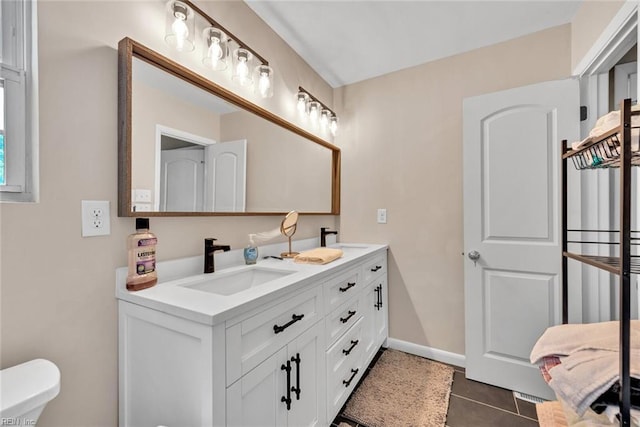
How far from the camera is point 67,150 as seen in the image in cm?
96

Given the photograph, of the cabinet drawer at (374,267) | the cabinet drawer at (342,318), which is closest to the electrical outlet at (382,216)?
the cabinet drawer at (374,267)

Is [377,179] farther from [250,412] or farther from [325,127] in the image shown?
[250,412]

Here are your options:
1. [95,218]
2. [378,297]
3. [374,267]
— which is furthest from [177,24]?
[378,297]

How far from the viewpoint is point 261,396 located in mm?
1004

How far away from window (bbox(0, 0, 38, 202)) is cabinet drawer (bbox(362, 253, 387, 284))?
66.6 inches

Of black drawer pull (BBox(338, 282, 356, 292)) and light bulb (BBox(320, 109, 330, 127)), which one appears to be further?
light bulb (BBox(320, 109, 330, 127))

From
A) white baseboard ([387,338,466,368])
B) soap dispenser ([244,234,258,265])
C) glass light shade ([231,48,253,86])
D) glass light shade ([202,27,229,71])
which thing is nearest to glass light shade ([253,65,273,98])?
glass light shade ([231,48,253,86])

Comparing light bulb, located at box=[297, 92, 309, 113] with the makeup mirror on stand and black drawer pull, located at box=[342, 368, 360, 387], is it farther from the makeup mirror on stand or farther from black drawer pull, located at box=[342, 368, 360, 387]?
black drawer pull, located at box=[342, 368, 360, 387]

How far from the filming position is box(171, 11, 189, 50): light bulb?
4.10 feet

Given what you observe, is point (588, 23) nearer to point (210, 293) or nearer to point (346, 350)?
point (346, 350)

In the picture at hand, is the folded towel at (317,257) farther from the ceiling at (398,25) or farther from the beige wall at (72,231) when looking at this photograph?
the ceiling at (398,25)

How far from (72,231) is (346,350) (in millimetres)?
1401

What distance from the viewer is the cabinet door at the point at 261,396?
89 centimetres

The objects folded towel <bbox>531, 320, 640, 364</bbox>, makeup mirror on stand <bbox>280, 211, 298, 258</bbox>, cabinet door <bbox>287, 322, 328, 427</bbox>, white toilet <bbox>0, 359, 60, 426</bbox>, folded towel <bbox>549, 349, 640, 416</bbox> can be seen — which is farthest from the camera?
makeup mirror on stand <bbox>280, 211, 298, 258</bbox>
